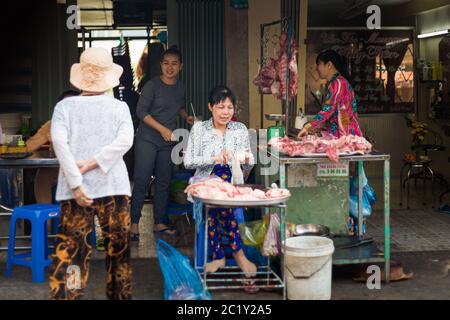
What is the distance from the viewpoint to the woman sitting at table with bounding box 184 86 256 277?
6547mm

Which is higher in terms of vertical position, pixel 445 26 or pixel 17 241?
pixel 445 26

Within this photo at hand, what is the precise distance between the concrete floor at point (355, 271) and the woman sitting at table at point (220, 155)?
0.37 m

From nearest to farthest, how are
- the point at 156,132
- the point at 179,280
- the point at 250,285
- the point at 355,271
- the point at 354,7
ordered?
1. the point at 179,280
2. the point at 250,285
3. the point at 355,271
4. the point at 156,132
5. the point at 354,7

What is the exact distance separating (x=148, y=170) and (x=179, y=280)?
8.83ft

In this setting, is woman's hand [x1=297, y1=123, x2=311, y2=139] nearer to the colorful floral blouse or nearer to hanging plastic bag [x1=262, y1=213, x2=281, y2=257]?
the colorful floral blouse

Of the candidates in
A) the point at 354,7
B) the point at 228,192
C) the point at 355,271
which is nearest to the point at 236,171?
the point at 228,192

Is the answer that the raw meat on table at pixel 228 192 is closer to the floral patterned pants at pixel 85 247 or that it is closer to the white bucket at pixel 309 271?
the white bucket at pixel 309 271

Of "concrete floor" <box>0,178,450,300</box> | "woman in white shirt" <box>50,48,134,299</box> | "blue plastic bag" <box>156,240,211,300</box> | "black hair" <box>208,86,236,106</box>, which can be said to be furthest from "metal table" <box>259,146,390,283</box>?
"woman in white shirt" <box>50,48,134,299</box>

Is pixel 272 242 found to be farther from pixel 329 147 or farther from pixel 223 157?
pixel 329 147

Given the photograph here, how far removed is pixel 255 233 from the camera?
6.73 metres

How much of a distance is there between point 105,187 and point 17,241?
343 centimetres

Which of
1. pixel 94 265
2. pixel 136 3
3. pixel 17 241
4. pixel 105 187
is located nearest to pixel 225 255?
pixel 94 265
